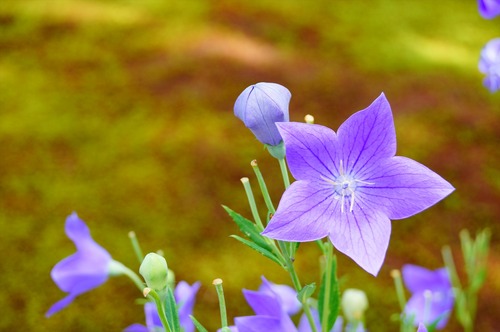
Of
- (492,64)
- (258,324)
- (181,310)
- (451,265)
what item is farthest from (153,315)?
(451,265)

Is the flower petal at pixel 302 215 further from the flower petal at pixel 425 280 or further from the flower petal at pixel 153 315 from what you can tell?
→ the flower petal at pixel 425 280

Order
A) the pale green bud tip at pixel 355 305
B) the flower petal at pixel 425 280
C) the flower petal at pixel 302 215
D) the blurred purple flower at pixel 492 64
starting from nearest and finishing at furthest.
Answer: the flower petal at pixel 302 215 → the blurred purple flower at pixel 492 64 → the pale green bud tip at pixel 355 305 → the flower petal at pixel 425 280

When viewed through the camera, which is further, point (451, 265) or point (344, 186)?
point (451, 265)

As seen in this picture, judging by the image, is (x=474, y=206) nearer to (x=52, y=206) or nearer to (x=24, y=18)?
(x=52, y=206)

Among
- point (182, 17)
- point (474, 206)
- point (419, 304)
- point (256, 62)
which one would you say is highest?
point (182, 17)

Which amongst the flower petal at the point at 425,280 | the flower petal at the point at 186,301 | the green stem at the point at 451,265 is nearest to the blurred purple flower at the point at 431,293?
the flower petal at the point at 425,280

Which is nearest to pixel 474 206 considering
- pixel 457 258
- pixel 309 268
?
pixel 457 258

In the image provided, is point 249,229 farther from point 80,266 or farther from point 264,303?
point 80,266
